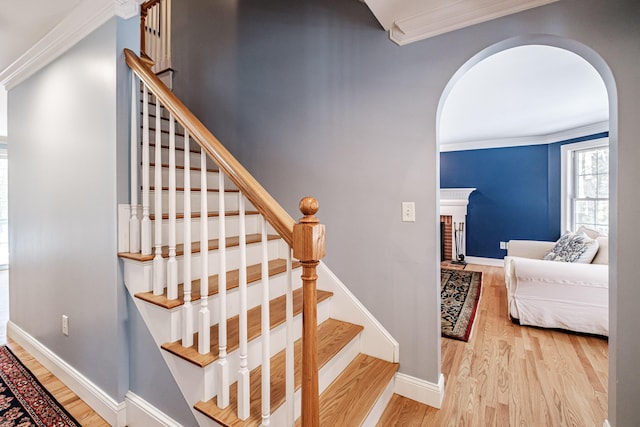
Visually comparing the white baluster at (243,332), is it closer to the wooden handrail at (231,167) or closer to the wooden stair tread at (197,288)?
the wooden handrail at (231,167)

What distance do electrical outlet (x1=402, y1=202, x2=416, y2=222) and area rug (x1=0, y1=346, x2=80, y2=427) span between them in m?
2.12

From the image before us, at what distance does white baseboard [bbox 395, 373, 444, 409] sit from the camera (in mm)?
1693

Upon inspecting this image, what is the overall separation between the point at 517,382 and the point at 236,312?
1.89 meters

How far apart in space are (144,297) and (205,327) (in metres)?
0.41

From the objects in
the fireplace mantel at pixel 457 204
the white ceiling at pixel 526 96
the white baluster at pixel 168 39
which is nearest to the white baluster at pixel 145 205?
the white baluster at pixel 168 39

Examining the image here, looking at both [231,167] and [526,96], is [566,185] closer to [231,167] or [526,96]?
[526,96]

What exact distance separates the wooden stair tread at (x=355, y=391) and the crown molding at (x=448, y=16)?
192 cm

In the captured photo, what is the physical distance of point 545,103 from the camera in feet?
11.2

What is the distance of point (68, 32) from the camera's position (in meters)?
1.67

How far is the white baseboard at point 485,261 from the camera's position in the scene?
5379 millimetres

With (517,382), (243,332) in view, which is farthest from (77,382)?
(517,382)

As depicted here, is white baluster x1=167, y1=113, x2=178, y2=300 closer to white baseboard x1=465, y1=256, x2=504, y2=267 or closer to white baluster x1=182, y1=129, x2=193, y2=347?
white baluster x1=182, y1=129, x2=193, y2=347

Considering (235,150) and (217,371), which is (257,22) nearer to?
(235,150)

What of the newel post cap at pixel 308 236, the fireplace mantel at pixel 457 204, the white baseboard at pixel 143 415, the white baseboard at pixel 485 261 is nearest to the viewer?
the newel post cap at pixel 308 236
